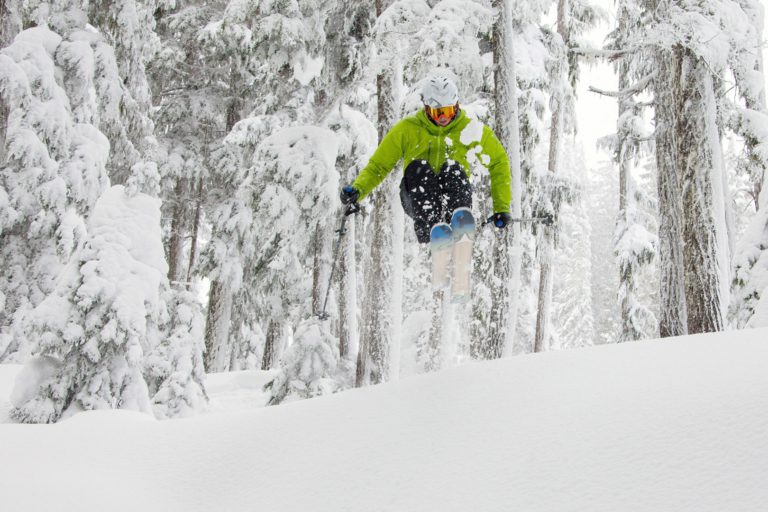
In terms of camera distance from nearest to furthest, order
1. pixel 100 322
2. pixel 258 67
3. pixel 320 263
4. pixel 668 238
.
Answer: pixel 100 322 < pixel 668 238 < pixel 320 263 < pixel 258 67

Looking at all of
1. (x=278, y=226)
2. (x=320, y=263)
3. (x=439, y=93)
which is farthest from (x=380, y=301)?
(x=439, y=93)

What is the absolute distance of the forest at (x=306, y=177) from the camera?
609cm

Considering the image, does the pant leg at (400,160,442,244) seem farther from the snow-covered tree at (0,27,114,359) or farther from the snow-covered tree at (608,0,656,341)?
the snow-covered tree at (608,0,656,341)

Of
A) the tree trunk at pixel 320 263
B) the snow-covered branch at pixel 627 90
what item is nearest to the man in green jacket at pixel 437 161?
the snow-covered branch at pixel 627 90

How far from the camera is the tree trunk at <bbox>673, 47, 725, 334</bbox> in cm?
614

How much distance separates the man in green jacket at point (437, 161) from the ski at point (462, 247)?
0.44 ft

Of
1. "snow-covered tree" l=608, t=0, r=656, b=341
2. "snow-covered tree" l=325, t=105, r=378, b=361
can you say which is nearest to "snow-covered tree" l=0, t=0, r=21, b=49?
"snow-covered tree" l=325, t=105, r=378, b=361

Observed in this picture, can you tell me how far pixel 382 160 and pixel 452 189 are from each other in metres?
0.65

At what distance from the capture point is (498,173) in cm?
499

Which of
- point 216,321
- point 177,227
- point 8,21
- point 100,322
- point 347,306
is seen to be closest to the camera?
point 100,322

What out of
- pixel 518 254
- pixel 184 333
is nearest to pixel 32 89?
pixel 184 333

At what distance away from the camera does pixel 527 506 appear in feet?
6.77

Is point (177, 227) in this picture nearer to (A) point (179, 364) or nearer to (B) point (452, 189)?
(A) point (179, 364)

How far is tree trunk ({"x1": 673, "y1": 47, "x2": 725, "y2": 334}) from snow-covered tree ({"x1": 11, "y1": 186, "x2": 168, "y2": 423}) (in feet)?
18.6
